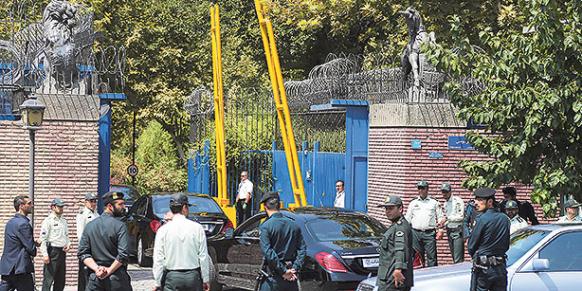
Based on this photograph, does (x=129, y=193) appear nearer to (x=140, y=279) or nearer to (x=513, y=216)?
(x=140, y=279)

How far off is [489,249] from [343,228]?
3.61 meters

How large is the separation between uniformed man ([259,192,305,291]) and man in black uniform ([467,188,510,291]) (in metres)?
1.86

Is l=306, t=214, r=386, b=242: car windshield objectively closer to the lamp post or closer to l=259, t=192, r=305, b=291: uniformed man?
l=259, t=192, r=305, b=291: uniformed man

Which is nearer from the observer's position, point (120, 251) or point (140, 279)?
point (120, 251)

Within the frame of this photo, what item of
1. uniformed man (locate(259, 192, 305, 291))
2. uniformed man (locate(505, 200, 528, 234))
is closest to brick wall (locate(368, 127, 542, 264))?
uniformed man (locate(505, 200, 528, 234))

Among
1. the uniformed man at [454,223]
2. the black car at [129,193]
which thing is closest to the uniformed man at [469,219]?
the uniformed man at [454,223]

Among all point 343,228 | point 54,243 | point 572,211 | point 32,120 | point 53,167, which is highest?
point 32,120

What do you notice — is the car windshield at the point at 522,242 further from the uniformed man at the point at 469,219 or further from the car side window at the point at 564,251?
the uniformed man at the point at 469,219

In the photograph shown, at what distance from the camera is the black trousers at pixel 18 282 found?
13969 millimetres

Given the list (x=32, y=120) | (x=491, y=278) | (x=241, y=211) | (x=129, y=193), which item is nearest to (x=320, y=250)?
(x=491, y=278)

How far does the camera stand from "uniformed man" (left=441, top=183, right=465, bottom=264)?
17.7 meters

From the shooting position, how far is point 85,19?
19562 millimetres

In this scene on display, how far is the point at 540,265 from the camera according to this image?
11961mm

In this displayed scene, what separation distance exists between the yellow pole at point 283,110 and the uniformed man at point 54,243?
7475 millimetres
